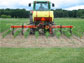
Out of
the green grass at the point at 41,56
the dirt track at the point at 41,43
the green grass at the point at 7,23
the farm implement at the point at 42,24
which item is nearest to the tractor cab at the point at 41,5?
the farm implement at the point at 42,24

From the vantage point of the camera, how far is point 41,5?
14477mm

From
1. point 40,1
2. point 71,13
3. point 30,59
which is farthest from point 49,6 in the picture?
point 71,13

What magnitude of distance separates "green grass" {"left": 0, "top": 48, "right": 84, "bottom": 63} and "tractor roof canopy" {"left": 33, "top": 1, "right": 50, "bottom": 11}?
7.57 meters

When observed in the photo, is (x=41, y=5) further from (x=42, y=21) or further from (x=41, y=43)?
(x=41, y=43)

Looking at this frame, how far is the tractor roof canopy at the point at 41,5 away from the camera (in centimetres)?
1427

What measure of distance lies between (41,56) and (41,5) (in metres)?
8.75

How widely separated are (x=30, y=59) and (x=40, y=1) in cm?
942

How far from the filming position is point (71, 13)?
86375 mm

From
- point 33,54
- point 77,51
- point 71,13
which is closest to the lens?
point 33,54

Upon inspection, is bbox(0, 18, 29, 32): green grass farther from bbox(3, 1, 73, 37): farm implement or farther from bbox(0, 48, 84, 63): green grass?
bbox(0, 48, 84, 63): green grass

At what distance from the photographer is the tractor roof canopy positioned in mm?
14266

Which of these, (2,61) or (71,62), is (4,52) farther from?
(71,62)

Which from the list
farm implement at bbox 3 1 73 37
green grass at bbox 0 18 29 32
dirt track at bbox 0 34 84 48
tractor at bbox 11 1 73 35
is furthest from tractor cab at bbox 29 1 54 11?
dirt track at bbox 0 34 84 48

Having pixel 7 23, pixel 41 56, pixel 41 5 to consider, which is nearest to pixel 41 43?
pixel 41 56
